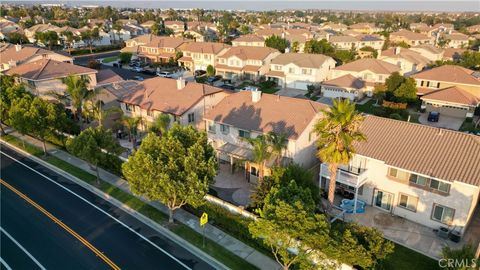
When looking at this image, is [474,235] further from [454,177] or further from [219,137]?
[219,137]

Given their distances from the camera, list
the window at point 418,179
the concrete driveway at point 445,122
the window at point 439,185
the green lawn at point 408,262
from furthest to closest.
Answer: the concrete driveway at point 445,122
the window at point 418,179
the window at point 439,185
the green lawn at point 408,262

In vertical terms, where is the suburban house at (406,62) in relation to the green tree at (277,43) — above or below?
below

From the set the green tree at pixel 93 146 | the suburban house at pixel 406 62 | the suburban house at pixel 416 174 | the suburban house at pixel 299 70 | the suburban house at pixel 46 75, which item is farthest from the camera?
the suburban house at pixel 406 62

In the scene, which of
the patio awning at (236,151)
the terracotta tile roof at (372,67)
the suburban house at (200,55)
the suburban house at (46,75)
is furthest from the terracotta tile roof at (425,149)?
the suburban house at (200,55)

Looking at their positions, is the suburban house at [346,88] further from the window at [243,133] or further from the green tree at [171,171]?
the green tree at [171,171]

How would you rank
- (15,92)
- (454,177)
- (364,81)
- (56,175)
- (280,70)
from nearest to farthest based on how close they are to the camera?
(454,177) < (56,175) < (15,92) < (364,81) < (280,70)

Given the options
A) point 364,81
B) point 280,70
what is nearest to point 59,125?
point 280,70

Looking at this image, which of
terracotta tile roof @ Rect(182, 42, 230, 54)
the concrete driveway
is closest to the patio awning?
the concrete driveway
